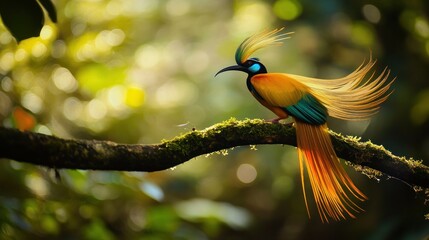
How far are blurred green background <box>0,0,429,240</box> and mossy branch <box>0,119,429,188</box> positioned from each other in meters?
0.85

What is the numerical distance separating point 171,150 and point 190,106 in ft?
11.1

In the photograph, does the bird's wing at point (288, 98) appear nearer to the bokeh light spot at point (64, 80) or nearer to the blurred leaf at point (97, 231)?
the blurred leaf at point (97, 231)

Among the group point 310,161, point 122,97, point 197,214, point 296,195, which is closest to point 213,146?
point 310,161

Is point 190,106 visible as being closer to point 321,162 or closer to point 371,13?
point 371,13

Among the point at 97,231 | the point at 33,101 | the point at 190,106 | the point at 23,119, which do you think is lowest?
the point at 97,231

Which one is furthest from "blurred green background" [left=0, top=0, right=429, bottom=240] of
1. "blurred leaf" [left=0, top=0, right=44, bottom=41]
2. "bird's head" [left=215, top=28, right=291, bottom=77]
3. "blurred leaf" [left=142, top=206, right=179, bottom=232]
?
"blurred leaf" [left=0, top=0, right=44, bottom=41]

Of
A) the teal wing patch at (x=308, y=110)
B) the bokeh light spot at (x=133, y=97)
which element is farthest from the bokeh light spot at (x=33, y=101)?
the teal wing patch at (x=308, y=110)

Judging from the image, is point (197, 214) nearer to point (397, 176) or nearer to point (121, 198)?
point (121, 198)

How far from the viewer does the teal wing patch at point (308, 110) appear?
1.56m

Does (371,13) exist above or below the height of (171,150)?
above

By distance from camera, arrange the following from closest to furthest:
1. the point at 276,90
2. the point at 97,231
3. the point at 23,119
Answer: the point at 276,90, the point at 23,119, the point at 97,231

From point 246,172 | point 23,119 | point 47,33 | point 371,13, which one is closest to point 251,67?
point 23,119

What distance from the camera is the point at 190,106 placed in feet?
15.1

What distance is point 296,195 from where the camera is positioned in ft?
13.8
